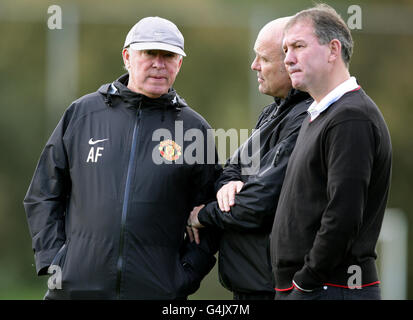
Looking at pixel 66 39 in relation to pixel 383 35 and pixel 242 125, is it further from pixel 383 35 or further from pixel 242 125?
pixel 383 35

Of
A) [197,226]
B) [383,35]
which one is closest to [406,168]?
[383,35]

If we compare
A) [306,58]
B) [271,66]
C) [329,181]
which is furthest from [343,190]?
[271,66]

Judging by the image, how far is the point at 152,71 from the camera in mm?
3180

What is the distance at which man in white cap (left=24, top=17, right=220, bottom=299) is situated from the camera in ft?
9.87

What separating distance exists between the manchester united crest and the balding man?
24cm

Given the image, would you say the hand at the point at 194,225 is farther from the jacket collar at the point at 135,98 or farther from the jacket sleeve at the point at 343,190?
the jacket sleeve at the point at 343,190

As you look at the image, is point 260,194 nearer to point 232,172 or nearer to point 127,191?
point 232,172

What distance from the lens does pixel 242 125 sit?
8.74 m

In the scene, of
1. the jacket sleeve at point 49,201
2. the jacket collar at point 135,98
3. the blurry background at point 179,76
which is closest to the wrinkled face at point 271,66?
the jacket collar at point 135,98

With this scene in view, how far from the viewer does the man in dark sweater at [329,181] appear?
2.38 meters

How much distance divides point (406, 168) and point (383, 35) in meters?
1.77

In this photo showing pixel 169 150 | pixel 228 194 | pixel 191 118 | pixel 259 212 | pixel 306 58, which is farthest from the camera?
pixel 191 118

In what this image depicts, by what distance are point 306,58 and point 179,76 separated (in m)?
6.40

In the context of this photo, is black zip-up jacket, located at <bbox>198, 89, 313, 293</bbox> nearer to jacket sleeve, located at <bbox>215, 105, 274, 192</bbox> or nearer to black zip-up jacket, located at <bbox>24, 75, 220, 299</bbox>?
jacket sleeve, located at <bbox>215, 105, 274, 192</bbox>
